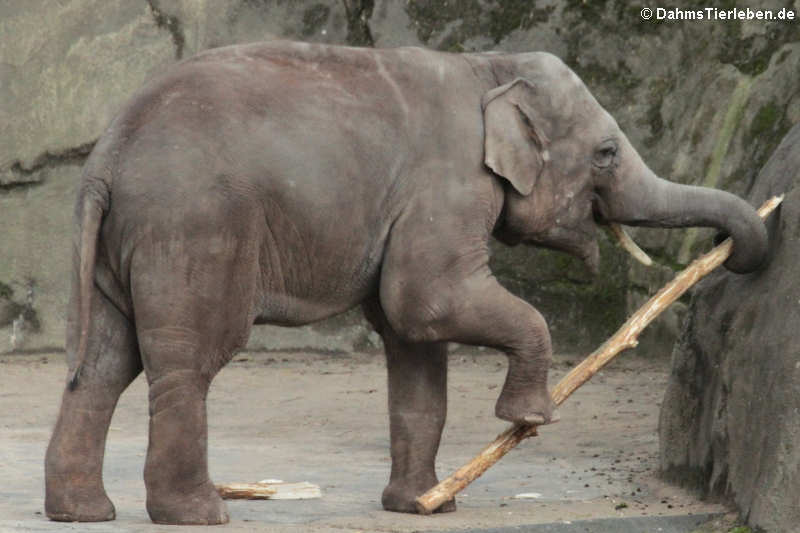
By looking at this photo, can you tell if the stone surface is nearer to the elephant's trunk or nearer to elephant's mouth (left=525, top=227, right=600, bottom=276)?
the elephant's trunk

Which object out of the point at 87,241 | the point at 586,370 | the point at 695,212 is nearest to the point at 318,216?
the point at 87,241

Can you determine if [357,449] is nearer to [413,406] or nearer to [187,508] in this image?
[413,406]

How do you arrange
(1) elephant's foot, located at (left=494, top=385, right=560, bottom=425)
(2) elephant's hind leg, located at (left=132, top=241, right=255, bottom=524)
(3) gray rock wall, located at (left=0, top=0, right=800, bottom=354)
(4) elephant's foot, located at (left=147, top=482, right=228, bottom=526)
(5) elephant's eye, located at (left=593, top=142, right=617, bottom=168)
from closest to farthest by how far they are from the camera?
(2) elephant's hind leg, located at (left=132, top=241, right=255, bottom=524) < (4) elephant's foot, located at (left=147, top=482, right=228, bottom=526) < (1) elephant's foot, located at (left=494, top=385, right=560, bottom=425) < (5) elephant's eye, located at (left=593, top=142, right=617, bottom=168) < (3) gray rock wall, located at (left=0, top=0, right=800, bottom=354)

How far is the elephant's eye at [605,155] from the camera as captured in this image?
651 centimetres

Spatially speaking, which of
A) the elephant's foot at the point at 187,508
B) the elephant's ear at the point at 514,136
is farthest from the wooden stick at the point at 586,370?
the elephant's foot at the point at 187,508

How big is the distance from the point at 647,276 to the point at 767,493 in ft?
17.0

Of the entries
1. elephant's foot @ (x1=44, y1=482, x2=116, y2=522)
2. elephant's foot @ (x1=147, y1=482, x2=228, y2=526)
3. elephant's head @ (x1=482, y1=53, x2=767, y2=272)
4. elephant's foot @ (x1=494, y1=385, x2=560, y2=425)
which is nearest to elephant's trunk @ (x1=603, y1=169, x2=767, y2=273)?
elephant's head @ (x1=482, y1=53, x2=767, y2=272)

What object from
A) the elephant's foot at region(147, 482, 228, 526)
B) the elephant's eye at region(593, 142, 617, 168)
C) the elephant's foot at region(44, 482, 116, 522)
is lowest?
the elephant's foot at region(44, 482, 116, 522)

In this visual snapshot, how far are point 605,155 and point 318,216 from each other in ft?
4.04

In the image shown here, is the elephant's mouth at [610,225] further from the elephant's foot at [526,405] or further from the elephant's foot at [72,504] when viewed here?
the elephant's foot at [72,504]

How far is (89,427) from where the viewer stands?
5.96 m

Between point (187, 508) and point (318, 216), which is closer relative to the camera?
point (187, 508)

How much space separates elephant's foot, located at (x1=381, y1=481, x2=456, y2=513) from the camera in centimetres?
655

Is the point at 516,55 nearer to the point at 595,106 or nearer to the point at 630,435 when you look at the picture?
the point at 595,106
